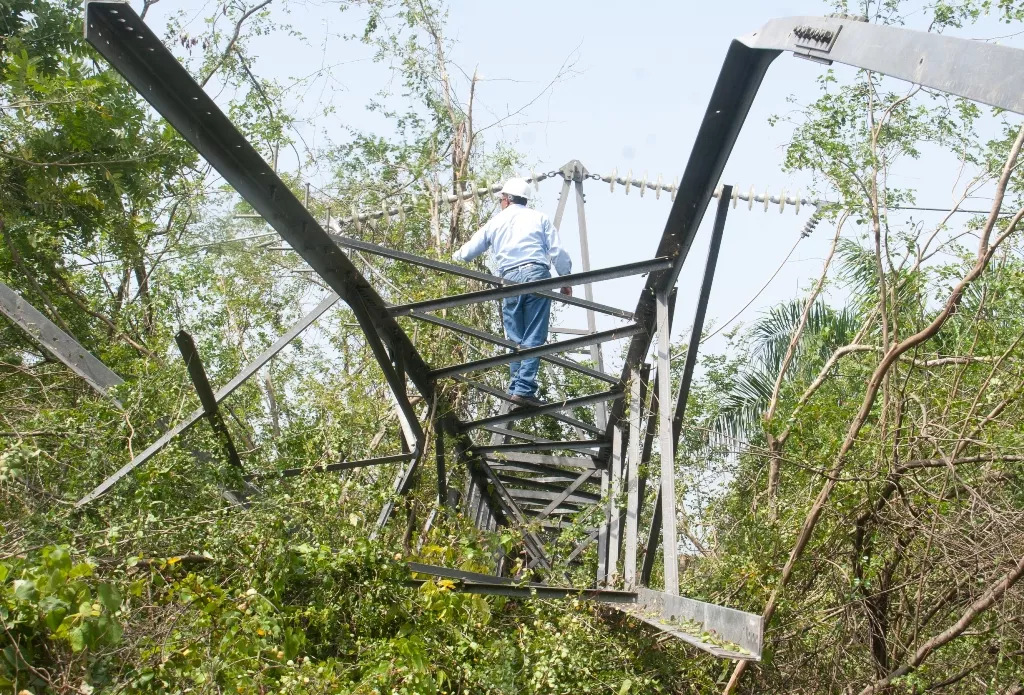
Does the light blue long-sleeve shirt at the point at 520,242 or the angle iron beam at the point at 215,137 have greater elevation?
the light blue long-sleeve shirt at the point at 520,242

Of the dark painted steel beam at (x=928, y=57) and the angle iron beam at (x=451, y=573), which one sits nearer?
the dark painted steel beam at (x=928, y=57)

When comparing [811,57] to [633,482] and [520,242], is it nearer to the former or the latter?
[633,482]

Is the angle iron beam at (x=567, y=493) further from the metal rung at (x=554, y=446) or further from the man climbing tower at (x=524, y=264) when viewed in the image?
the man climbing tower at (x=524, y=264)

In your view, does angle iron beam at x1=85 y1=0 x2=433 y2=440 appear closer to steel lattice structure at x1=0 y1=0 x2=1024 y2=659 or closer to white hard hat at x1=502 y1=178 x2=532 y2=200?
steel lattice structure at x1=0 y1=0 x2=1024 y2=659

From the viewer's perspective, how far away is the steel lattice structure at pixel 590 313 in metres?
3.72

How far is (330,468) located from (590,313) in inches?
150

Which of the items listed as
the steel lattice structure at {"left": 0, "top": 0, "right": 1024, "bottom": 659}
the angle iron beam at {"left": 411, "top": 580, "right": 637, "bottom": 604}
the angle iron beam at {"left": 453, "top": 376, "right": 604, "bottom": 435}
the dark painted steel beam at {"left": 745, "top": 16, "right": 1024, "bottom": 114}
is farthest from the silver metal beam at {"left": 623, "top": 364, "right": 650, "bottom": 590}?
the dark painted steel beam at {"left": 745, "top": 16, "right": 1024, "bottom": 114}

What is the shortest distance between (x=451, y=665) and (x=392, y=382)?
2128mm

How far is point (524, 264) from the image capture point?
28.9 ft

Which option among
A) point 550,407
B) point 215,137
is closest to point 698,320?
point 550,407

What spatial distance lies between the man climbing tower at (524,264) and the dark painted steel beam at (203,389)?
2.52 m

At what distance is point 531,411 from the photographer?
8359 mm

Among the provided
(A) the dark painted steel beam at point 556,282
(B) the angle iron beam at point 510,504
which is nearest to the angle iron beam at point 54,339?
(A) the dark painted steel beam at point 556,282

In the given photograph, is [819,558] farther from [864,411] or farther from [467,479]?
[467,479]
